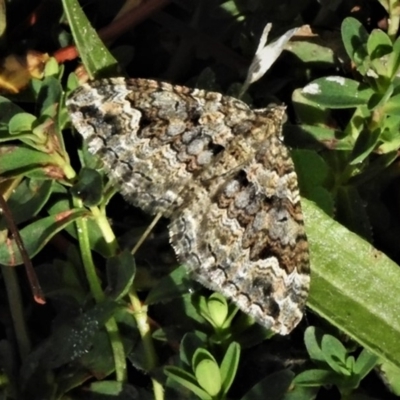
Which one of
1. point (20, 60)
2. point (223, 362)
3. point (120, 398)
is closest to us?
point (223, 362)

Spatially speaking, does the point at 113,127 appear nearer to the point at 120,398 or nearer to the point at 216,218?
the point at 216,218

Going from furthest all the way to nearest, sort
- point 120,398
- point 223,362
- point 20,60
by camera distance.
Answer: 1. point 20,60
2. point 120,398
3. point 223,362

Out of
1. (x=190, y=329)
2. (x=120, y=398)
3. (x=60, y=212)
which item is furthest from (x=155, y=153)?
(x=120, y=398)

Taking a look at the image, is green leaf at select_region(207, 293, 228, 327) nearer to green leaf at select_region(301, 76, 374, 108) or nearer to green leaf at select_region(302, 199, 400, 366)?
green leaf at select_region(302, 199, 400, 366)

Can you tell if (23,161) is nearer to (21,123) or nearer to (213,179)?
(21,123)

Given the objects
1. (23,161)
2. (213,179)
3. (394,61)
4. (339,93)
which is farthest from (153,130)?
(394,61)

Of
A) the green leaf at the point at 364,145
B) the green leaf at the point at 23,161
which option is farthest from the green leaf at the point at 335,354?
the green leaf at the point at 23,161

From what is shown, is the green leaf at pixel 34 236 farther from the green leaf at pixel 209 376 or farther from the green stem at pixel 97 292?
the green leaf at pixel 209 376

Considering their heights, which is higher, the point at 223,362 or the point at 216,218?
the point at 216,218

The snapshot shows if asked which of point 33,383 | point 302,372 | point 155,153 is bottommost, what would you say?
point 33,383
